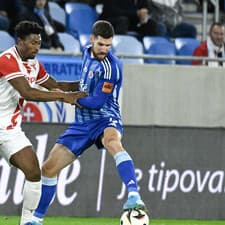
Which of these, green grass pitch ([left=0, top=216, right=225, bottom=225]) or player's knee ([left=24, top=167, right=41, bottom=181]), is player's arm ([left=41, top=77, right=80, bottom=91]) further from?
green grass pitch ([left=0, top=216, right=225, bottom=225])

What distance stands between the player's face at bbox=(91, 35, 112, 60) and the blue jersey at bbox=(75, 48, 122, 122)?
8 centimetres

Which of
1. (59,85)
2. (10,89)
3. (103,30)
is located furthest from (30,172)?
(103,30)

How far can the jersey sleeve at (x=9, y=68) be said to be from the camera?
9.73m

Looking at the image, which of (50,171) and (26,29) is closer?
(26,29)

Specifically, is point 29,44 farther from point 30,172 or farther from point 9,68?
point 30,172

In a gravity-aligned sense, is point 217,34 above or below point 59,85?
above

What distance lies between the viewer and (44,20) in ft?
51.0

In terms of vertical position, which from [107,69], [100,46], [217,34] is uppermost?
[100,46]

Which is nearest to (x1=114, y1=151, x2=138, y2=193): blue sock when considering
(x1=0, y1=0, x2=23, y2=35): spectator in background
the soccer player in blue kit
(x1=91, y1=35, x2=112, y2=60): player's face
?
the soccer player in blue kit

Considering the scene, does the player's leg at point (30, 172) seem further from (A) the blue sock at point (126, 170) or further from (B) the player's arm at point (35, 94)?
(A) the blue sock at point (126, 170)

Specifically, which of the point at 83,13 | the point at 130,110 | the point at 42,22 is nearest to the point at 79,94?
the point at 130,110

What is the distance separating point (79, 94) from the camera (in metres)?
10.1

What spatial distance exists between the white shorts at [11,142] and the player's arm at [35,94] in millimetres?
394

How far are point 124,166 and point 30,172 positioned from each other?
886 millimetres
